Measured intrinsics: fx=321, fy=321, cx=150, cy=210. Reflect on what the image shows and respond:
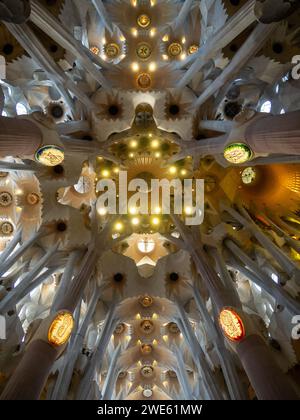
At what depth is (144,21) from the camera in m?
14.3

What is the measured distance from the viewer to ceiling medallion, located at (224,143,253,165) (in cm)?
715

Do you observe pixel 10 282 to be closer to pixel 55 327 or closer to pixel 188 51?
pixel 55 327

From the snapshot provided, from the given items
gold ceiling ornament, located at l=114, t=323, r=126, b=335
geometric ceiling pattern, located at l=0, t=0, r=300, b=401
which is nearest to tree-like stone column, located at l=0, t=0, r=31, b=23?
geometric ceiling pattern, located at l=0, t=0, r=300, b=401

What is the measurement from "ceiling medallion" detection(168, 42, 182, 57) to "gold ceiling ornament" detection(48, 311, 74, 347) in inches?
465

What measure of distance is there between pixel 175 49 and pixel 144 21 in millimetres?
1879

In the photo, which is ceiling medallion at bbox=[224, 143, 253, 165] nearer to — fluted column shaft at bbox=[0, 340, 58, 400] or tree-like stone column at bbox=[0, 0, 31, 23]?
tree-like stone column at bbox=[0, 0, 31, 23]

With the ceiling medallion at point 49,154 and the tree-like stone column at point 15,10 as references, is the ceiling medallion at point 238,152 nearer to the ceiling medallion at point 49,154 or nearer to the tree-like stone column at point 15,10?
the ceiling medallion at point 49,154

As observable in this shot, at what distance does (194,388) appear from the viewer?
44.3ft

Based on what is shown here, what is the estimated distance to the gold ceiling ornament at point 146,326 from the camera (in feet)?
50.6

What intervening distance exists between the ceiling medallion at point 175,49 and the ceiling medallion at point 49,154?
912 cm

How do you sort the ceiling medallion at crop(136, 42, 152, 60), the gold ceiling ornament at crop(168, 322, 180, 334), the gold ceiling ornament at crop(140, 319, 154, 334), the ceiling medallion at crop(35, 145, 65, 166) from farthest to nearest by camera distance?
the gold ceiling ornament at crop(140, 319, 154, 334) → the gold ceiling ornament at crop(168, 322, 180, 334) → the ceiling medallion at crop(136, 42, 152, 60) → the ceiling medallion at crop(35, 145, 65, 166)

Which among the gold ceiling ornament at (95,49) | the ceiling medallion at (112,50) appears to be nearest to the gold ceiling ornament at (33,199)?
the gold ceiling ornament at (95,49)

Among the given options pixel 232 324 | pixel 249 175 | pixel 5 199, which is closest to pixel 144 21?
pixel 249 175
